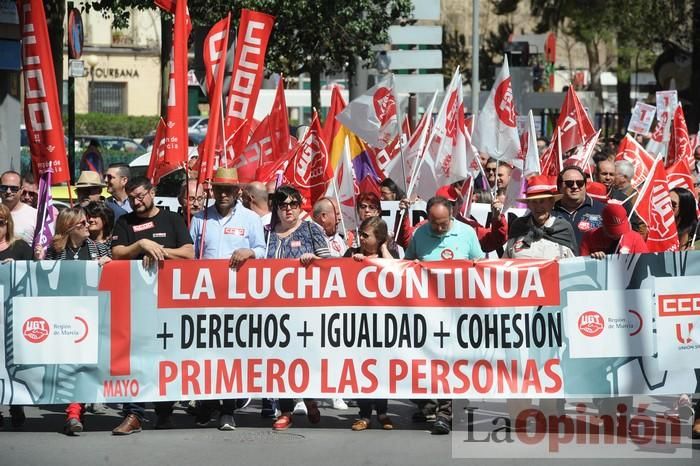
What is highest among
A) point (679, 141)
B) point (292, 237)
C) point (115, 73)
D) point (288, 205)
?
point (115, 73)

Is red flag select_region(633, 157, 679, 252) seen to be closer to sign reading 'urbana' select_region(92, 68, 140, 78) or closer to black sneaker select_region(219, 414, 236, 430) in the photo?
black sneaker select_region(219, 414, 236, 430)

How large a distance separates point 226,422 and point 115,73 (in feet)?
173

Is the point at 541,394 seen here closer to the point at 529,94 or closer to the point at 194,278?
the point at 194,278

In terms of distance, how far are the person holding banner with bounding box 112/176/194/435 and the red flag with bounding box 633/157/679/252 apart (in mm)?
3672

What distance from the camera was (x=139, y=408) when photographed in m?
9.31

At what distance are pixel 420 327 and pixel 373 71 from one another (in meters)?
16.6

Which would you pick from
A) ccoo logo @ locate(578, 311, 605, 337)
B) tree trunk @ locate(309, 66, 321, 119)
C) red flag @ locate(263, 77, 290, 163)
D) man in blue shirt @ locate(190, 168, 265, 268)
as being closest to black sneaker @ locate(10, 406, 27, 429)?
man in blue shirt @ locate(190, 168, 265, 268)

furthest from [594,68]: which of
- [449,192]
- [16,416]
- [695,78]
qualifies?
[16,416]

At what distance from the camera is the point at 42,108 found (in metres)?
10.8

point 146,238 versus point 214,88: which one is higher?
point 214,88

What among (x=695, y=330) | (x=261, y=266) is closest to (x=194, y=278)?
(x=261, y=266)

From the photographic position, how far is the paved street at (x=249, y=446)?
27.1 ft

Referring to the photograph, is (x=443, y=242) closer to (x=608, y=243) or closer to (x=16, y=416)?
(x=608, y=243)

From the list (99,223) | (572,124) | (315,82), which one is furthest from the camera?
(315,82)
